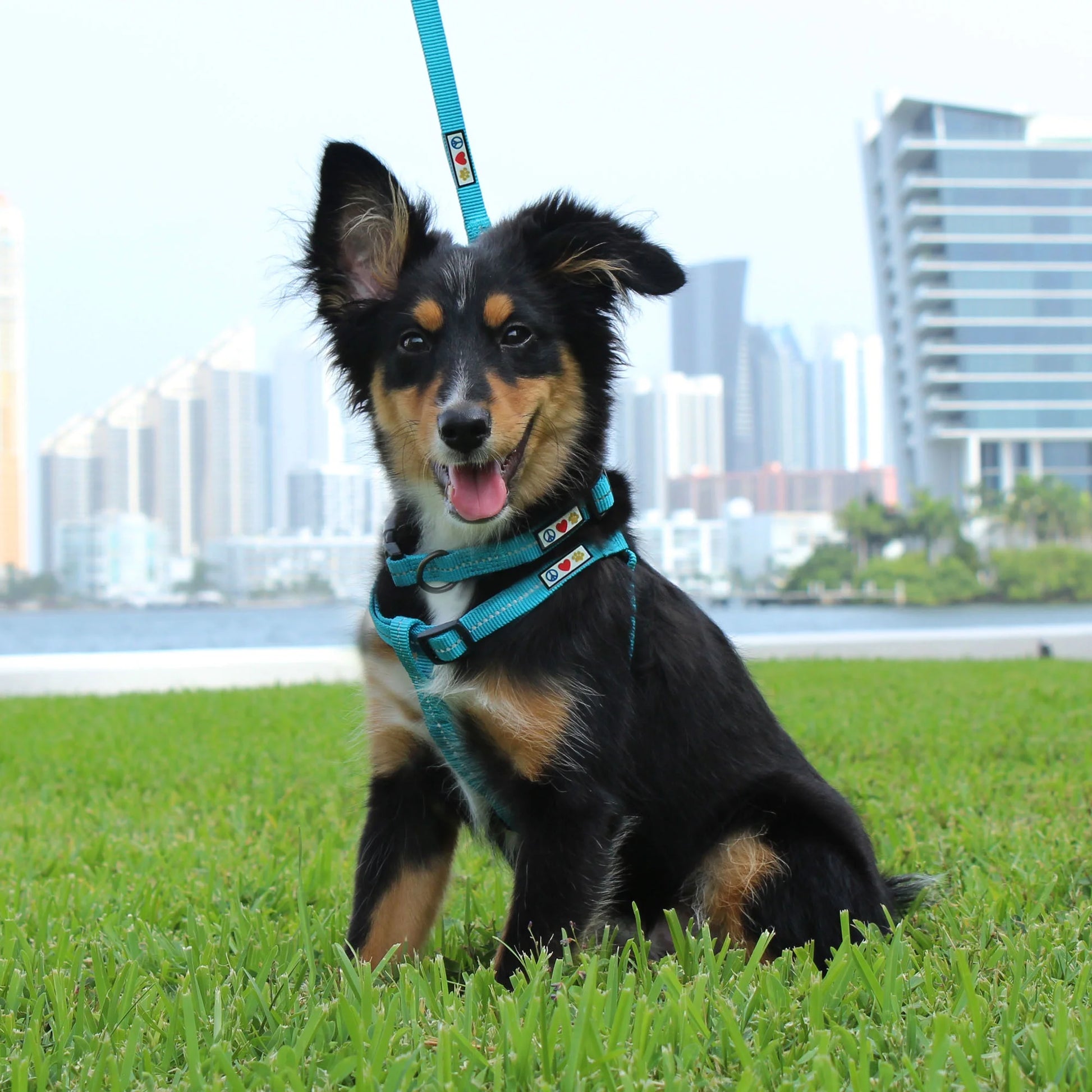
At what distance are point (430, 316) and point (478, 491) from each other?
0.39 metres

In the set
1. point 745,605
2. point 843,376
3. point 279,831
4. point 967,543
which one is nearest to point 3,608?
point 745,605

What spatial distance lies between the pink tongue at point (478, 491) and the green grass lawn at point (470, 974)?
32.9 inches

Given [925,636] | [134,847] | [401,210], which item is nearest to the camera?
[401,210]

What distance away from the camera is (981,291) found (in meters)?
97.4

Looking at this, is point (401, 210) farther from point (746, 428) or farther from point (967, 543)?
point (746, 428)

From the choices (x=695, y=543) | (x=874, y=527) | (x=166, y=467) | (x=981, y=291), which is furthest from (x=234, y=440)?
(x=981, y=291)

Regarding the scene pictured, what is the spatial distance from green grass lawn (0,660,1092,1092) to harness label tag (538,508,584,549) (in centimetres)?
84

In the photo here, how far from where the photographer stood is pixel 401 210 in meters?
2.62

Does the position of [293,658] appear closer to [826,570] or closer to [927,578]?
[927,578]

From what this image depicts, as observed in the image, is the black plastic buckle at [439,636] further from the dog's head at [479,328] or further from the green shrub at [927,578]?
the green shrub at [927,578]

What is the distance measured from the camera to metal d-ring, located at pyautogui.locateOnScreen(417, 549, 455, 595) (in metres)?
2.48

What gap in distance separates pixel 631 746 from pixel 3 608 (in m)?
70.4

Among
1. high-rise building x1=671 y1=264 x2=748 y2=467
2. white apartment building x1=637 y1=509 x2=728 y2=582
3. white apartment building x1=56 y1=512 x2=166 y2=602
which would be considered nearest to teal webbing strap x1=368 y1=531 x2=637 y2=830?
white apartment building x1=637 y1=509 x2=728 y2=582

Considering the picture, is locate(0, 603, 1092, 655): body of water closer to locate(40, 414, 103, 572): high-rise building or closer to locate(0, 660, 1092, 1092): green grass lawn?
locate(40, 414, 103, 572): high-rise building
